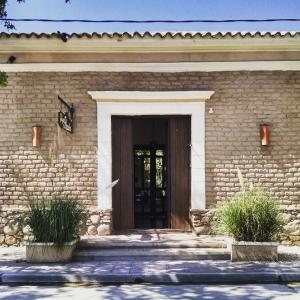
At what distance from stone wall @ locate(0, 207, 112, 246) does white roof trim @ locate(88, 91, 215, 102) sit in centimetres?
246

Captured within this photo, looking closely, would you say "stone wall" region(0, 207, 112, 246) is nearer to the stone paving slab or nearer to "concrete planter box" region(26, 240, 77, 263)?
"concrete planter box" region(26, 240, 77, 263)

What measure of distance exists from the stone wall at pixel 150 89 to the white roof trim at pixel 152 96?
0.47 ft

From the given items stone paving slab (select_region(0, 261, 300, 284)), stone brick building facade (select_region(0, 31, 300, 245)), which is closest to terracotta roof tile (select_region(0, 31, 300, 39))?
stone brick building facade (select_region(0, 31, 300, 245))

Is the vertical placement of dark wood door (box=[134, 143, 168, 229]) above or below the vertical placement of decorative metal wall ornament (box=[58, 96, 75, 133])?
below

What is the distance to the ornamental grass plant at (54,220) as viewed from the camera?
7.54m

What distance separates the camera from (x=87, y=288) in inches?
250

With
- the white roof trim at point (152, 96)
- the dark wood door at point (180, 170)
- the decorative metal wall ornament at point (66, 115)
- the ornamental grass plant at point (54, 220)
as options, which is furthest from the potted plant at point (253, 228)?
the decorative metal wall ornament at point (66, 115)

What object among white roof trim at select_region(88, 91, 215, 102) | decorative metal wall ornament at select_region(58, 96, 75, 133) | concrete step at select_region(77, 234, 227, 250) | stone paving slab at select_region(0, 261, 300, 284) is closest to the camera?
stone paving slab at select_region(0, 261, 300, 284)

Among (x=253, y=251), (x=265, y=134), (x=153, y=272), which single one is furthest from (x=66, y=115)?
(x=253, y=251)

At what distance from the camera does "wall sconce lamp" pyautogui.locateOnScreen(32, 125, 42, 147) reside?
29.5 ft

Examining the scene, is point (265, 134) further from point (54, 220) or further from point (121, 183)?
point (54, 220)

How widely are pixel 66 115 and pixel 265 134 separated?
13.9 ft

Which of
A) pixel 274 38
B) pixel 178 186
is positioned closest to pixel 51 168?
pixel 178 186

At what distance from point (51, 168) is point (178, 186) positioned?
9.33ft
